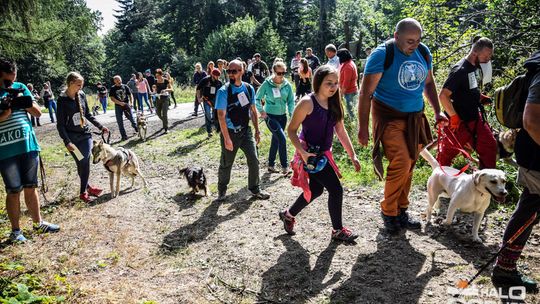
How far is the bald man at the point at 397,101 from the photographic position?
11.9ft

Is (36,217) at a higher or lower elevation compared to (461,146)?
lower

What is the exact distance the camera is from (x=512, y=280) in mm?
3029

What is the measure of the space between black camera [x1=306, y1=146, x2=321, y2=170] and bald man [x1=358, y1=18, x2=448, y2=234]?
453 millimetres

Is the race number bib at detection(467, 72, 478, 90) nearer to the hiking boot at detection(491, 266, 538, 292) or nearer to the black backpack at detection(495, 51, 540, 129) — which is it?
Answer: the black backpack at detection(495, 51, 540, 129)

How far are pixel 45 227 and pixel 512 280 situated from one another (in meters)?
5.32

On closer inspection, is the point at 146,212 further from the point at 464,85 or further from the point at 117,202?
the point at 464,85

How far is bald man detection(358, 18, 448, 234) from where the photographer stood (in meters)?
3.64

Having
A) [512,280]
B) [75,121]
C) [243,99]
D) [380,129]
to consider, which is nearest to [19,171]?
[75,121]

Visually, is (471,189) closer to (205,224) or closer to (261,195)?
(261,195)

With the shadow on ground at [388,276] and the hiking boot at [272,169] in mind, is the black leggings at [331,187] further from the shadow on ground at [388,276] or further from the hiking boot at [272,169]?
the hiking boot at [272,169]

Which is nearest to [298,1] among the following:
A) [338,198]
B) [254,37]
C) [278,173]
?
[254,37]

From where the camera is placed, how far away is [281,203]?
18.4ft

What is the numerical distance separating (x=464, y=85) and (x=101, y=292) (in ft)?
14.9

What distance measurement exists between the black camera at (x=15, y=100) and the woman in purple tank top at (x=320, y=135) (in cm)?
312
